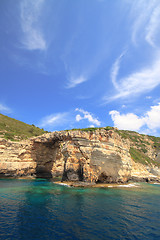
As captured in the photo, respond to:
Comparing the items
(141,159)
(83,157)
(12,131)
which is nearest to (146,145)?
(141,159)

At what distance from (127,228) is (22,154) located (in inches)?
1671

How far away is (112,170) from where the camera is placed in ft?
111

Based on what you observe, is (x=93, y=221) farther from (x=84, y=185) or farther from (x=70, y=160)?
(x=70, y=160)

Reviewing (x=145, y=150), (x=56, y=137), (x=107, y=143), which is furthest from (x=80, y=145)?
(x=145, y=150)

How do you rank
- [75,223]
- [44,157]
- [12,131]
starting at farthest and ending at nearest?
[12,131]
[44,157]
[75,223]

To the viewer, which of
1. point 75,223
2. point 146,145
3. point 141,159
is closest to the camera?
point 75,223

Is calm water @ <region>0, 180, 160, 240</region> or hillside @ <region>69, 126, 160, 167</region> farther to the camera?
hillside @ <region>69, 126, 160, 167</region>

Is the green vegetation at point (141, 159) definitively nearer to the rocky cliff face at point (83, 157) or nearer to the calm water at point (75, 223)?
the rocky cliff face at point (83, 157)

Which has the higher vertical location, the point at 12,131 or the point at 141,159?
the point at 12,131

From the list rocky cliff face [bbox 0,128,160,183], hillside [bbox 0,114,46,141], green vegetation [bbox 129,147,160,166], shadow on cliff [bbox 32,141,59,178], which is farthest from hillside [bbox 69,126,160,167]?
hillside [bbox 0,114,46,141]

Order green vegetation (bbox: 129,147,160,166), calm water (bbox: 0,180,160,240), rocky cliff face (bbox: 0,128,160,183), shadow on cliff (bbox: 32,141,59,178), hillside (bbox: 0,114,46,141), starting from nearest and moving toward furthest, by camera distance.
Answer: calm water (bbox: 0,180,160,240) → rocky cliff face (bbox: 0,128,160,183) → shadow on cliff (bbox: 32,141,59,178) → hillside (bbox: 0,114,46,141) → green vegetation (bbox: 129,147,160,166)

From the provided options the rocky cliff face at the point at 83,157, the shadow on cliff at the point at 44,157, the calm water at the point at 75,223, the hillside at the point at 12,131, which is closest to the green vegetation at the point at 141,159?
the rocky cliff face at the point at 83,157

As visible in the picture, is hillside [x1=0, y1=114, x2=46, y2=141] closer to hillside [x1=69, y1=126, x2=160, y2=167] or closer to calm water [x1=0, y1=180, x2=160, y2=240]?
calm water [x1=0, y1=180, x2=160, y2=240]

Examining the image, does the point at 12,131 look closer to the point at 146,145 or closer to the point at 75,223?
the point at 75,223
